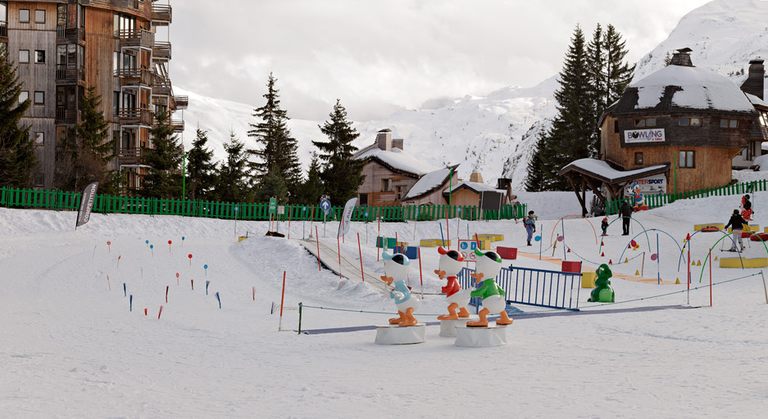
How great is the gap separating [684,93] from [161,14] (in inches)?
1462

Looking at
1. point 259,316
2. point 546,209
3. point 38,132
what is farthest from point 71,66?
point 259,316

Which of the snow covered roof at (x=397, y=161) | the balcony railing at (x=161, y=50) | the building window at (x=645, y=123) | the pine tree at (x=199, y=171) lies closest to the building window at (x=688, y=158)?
the building window at (x=645, y=123)

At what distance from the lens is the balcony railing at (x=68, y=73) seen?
59.8 meters

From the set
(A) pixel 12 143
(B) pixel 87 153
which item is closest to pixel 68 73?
(B) pixel 87 153

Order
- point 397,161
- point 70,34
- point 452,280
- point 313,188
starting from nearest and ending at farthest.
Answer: point 452,280 < point 70,34 < point 313,188 < point 397,161

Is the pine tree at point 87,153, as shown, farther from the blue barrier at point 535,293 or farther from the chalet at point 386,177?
the blue barrier at point 535,293

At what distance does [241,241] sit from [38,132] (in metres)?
28.5

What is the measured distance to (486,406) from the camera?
462 inches

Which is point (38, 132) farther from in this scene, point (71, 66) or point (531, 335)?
point (531, 335)

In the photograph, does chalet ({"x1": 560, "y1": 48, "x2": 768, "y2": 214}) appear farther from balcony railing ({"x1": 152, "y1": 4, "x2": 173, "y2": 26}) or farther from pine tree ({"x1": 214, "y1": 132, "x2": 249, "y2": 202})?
balcony railing ({"x1": 152, "y1": 4, "x2": 173, "y2": 26})

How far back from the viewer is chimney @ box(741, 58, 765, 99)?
3184 inches

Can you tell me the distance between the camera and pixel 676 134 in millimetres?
58938

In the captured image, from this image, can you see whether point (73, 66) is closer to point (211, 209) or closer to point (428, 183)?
point (211, 209)

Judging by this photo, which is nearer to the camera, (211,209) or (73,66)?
(211,209)
